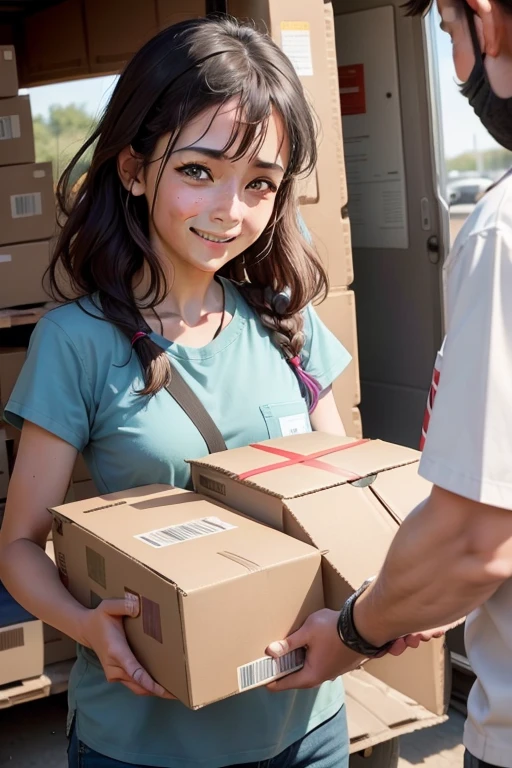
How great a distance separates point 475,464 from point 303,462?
516 mm

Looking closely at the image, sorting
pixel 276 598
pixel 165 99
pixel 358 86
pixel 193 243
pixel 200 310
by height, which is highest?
pixel 358 86

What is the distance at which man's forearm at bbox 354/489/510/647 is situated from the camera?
98cm

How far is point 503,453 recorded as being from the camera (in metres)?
0.92

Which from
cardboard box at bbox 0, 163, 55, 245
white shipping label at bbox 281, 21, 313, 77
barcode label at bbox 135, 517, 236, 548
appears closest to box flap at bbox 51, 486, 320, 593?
barcode label at bbox 135, 517, 236, 548

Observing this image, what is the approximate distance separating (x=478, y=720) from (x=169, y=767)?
20.7 inches

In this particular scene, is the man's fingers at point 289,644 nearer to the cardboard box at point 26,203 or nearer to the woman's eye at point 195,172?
the woman's eye at point 195,172

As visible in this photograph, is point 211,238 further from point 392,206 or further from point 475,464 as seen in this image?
point 392,206

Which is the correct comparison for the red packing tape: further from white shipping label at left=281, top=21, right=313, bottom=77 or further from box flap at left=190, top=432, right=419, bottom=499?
white shipping label at left=281, top=21, right=313, bottom=77

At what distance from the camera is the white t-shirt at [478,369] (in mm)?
917

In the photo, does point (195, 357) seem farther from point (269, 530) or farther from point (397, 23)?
point (397, 23)

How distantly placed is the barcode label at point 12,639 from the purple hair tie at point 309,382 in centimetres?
140

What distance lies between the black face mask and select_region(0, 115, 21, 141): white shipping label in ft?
6.33

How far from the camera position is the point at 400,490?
1.38 m

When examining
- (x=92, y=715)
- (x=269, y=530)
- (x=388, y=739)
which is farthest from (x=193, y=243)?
(x=388, y=739)
